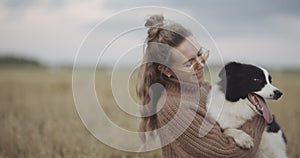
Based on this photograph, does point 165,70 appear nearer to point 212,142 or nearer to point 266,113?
point 212,142

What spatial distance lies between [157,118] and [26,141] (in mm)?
1624

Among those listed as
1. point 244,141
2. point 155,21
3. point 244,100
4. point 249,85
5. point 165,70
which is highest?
point 155,21

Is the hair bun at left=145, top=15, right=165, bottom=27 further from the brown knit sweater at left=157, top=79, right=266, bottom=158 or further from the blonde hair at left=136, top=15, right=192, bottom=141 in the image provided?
the brown knit sweater at left=157, top=79, right=266, bottom=158

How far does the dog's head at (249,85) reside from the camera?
2.55 meters

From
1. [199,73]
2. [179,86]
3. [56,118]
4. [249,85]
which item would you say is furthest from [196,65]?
[56,118]

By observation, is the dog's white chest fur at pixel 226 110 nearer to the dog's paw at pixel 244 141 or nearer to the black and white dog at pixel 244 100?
the black and white dog at pixel 244 100

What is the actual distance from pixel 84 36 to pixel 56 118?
1.17m

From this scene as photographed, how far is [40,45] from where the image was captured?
13.2 ft

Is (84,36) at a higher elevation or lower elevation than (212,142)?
higher

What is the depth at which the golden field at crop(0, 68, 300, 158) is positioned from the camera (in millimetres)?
3682

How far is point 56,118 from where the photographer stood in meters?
4.51

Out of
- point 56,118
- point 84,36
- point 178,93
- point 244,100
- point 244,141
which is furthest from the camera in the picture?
point 56,118

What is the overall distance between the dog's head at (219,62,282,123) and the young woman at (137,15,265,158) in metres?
0.09

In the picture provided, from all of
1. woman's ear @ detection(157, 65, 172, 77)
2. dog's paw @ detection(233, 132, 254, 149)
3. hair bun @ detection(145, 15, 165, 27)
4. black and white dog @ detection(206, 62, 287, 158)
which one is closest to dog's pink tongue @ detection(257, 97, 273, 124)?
black and white dog @ detection(206, 62, 287, 158)
